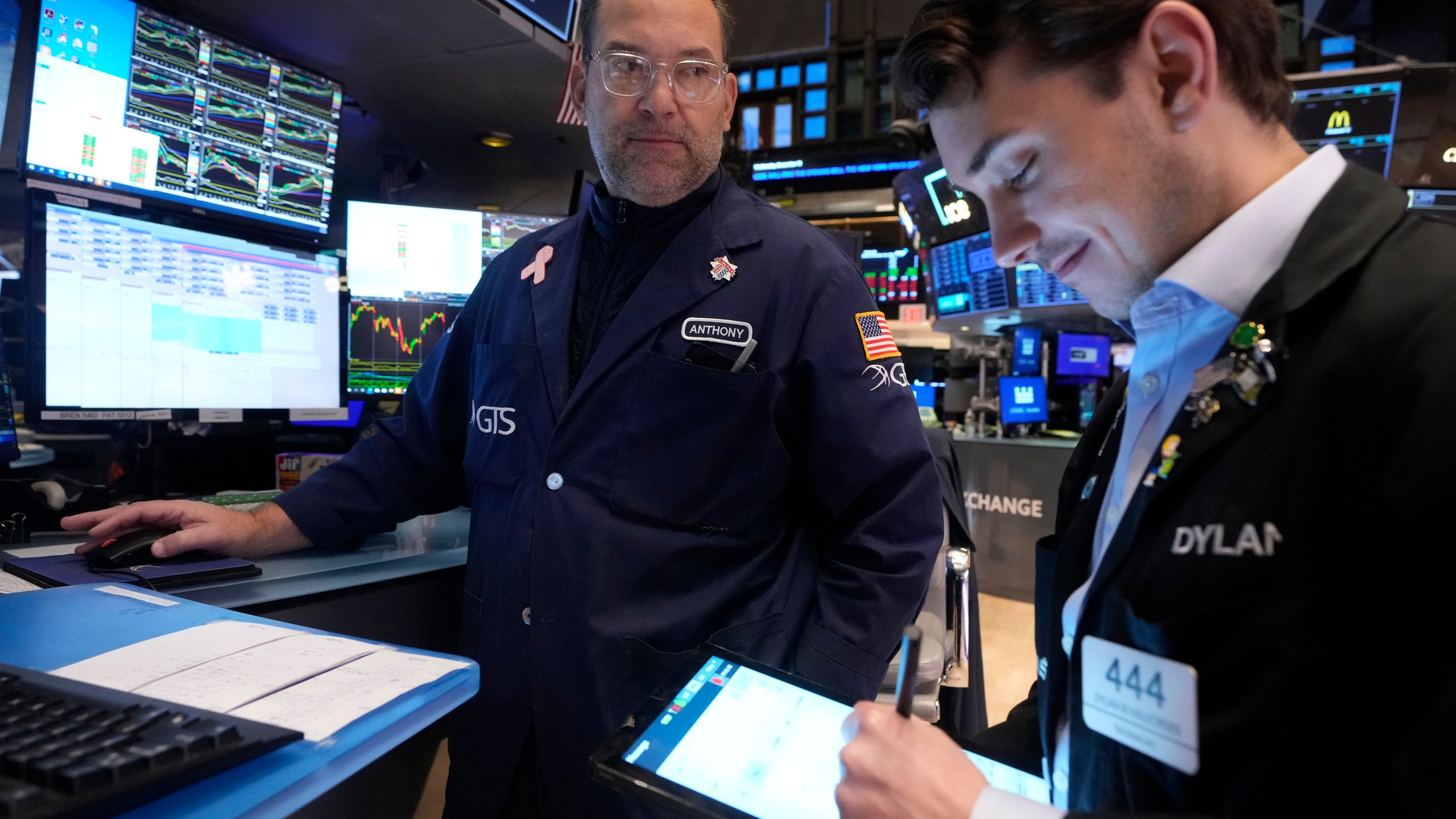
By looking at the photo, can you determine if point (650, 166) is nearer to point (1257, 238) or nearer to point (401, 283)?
point (1257, 238)

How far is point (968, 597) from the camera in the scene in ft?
6.14

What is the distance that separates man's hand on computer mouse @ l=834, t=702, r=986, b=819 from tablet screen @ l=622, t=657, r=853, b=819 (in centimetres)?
6

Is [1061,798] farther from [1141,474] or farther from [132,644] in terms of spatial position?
[132,644]

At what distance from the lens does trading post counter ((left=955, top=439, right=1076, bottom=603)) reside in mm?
4371

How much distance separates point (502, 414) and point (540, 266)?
0.29 m

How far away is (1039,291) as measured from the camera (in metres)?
4.78

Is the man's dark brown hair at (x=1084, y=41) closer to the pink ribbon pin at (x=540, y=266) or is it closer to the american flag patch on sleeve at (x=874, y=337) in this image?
the american flag patch on sleeve at (x=874, y=337)

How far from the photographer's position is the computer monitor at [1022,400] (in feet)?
15.3

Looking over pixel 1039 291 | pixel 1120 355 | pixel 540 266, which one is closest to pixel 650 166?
pixel 540 266

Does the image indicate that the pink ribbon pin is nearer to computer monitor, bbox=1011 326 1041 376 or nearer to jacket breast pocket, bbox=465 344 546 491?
jacket breast pocket, bbox=465 344 546 491

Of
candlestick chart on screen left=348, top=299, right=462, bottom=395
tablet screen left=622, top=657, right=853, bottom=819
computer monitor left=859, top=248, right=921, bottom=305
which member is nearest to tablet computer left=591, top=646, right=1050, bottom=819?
tablet screen left=622, top=657, right=853, bottom=819

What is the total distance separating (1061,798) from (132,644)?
35.3 inches

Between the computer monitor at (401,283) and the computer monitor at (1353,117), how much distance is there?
13.3 feet

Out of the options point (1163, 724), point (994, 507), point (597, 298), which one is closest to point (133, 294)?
point (597, 298)
